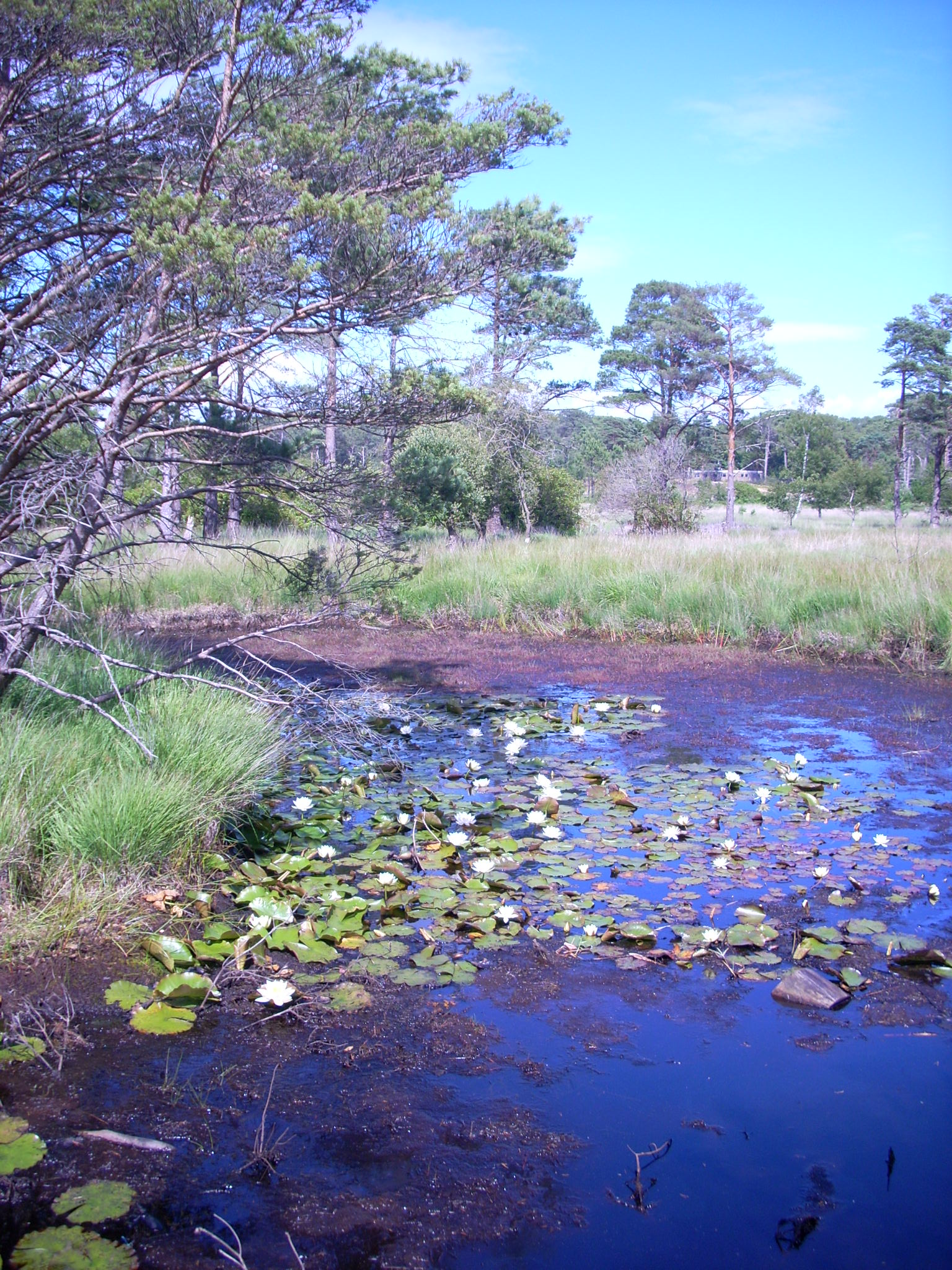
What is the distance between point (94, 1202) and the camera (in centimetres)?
221

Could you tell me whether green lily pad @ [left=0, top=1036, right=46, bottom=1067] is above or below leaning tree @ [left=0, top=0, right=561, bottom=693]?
below

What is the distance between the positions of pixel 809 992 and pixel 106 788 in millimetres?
2882

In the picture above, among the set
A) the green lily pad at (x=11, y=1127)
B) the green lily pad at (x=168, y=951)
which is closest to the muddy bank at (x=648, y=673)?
the green lily pad at (x=168, y=951)

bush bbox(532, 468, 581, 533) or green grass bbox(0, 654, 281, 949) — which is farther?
bush bbox(532, 468, 581, 533)

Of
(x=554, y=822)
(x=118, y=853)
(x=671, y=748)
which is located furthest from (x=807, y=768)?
(x=118, y=853)

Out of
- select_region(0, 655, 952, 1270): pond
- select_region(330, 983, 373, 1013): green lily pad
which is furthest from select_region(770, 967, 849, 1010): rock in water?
select_region(330, 983, 373, 1013): green lily pad

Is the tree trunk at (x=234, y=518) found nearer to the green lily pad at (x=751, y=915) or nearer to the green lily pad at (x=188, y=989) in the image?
the green lily pad at (x=188, y=989)

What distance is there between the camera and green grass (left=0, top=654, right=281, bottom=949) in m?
3.65

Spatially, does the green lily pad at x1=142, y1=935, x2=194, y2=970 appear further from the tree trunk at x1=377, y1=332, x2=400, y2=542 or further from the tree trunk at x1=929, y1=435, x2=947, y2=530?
the tree trunk at x1=929, y1=435, x2=947, y2=530

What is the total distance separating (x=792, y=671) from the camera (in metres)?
9.19

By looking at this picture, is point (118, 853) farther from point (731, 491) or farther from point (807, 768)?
point (731, 491)

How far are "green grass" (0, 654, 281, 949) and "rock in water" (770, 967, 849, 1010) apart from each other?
2.51 meters

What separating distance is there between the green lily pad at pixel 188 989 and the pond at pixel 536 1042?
23 millimetres

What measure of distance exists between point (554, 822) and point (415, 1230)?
108 inches
